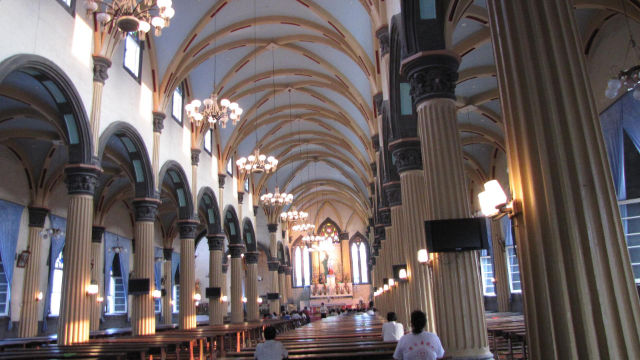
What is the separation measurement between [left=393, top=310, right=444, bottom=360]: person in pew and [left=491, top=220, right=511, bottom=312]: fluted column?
20015 millimetres

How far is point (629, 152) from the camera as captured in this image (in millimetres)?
13047

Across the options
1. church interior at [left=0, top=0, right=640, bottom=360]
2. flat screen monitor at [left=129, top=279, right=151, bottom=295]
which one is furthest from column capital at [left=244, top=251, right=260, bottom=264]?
flat screen monitor at [left=129, top=279, right=151, bottom=295]

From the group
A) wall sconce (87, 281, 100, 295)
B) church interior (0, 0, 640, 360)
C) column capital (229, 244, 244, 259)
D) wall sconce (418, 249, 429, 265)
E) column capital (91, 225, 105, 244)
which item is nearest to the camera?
church interior (0, 0, 640, 360)

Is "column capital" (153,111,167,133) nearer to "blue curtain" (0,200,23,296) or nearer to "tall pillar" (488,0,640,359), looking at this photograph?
"blue curtain" (0,200,23,296)

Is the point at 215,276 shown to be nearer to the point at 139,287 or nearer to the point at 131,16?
the point at 139,287

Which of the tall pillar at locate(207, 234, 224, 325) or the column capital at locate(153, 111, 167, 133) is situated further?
the tall pillar at locate(207, 234, 224, 325)

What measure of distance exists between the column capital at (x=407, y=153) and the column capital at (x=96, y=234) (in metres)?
18.4

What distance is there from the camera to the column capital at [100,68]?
43.4ft

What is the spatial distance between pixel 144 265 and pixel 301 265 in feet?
106

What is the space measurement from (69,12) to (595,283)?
526 inches

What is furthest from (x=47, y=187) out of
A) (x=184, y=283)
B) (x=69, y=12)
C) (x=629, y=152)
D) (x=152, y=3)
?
(x=629, y=152)

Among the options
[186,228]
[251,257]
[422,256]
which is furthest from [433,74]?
[251,257]

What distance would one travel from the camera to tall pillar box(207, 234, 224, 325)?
2303 centimetres

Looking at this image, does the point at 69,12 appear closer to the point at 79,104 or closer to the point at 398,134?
the point at 79,104
